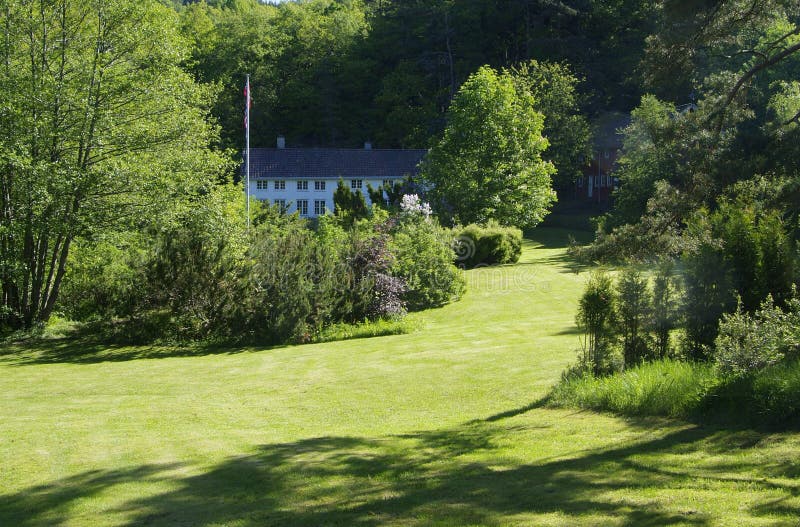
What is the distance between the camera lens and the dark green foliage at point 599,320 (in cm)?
1230

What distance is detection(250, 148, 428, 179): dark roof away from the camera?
73812mm

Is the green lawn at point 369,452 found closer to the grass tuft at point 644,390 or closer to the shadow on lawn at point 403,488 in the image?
the shadow on lawn at point 403,488

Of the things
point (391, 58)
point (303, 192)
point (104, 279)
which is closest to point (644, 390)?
point (104, 279)

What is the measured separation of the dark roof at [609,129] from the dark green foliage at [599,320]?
54.7 metres

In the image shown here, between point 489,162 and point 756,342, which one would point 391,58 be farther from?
point 756,342

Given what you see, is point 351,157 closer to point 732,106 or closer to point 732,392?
point 732,106

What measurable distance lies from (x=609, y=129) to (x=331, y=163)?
25795 mm

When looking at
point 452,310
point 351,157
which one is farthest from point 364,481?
point 351,157

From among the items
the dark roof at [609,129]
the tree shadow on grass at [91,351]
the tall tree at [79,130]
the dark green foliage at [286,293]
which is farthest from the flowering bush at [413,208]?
the dark roof at [609,129]

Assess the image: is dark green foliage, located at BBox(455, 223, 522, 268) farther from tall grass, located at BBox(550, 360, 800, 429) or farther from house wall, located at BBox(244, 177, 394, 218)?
house wall, located at BBox(244, 177, 394, 218)

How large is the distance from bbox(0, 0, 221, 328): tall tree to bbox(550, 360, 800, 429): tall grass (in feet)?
52.8

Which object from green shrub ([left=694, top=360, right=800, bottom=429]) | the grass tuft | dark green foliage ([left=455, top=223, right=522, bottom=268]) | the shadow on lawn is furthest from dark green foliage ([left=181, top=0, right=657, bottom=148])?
the shadow on lawn

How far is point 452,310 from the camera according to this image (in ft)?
85.1

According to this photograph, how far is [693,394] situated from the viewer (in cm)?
991
